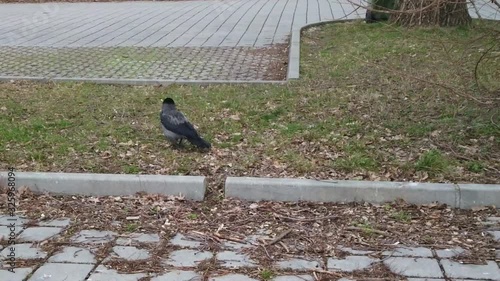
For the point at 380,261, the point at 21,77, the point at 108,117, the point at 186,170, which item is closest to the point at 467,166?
the point at 380,261

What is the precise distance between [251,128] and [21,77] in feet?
13.1

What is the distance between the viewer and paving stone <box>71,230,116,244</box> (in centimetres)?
466

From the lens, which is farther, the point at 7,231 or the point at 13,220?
the point at 13,220

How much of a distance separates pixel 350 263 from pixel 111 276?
1.47 meters

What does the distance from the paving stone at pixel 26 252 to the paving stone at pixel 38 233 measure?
10 centimetres

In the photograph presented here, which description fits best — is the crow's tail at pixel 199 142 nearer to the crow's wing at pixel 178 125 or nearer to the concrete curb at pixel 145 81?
the crow's wing at pixel 178 125

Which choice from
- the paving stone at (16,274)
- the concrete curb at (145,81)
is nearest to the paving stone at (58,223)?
the paving stone at (16,274)

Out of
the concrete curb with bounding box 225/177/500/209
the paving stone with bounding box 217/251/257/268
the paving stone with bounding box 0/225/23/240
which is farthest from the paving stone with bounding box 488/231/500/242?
the paving stone with bounding box 0/225/23/240

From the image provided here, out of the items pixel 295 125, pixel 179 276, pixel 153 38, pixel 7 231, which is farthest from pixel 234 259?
pixel 153 38

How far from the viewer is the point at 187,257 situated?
441cm

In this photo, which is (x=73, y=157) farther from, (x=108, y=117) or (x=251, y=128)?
(x=251, y=128)

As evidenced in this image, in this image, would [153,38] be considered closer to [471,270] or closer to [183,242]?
[183,242]

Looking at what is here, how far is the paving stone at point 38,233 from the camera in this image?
468 centimetres

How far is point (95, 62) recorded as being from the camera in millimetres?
10977
